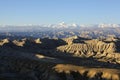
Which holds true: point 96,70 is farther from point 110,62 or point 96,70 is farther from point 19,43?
point 19,43

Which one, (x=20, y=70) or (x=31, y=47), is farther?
(x=31, y=47)

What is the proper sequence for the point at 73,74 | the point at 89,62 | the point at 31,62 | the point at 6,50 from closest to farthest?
the point at 73,74
the point at 31,62
the point at 89,62
the point at 6,50

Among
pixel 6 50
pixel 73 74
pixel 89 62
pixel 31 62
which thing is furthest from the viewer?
pixel 6 50

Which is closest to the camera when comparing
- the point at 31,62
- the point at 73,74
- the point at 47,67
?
the point at 73,74

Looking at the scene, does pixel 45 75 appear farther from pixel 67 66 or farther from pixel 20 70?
pixel 20 70

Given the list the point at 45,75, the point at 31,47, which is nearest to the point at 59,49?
the point at 31,47

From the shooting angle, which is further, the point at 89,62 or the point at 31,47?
the point at 31,47

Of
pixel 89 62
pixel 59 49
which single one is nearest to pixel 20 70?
pixel 89 62

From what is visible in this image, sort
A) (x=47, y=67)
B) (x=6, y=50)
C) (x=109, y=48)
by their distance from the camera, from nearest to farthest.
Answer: (x=47, y=67) < (x=6, y=50) < (x=109, y=48)

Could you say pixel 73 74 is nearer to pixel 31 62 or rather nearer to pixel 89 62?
pixel 31 62
